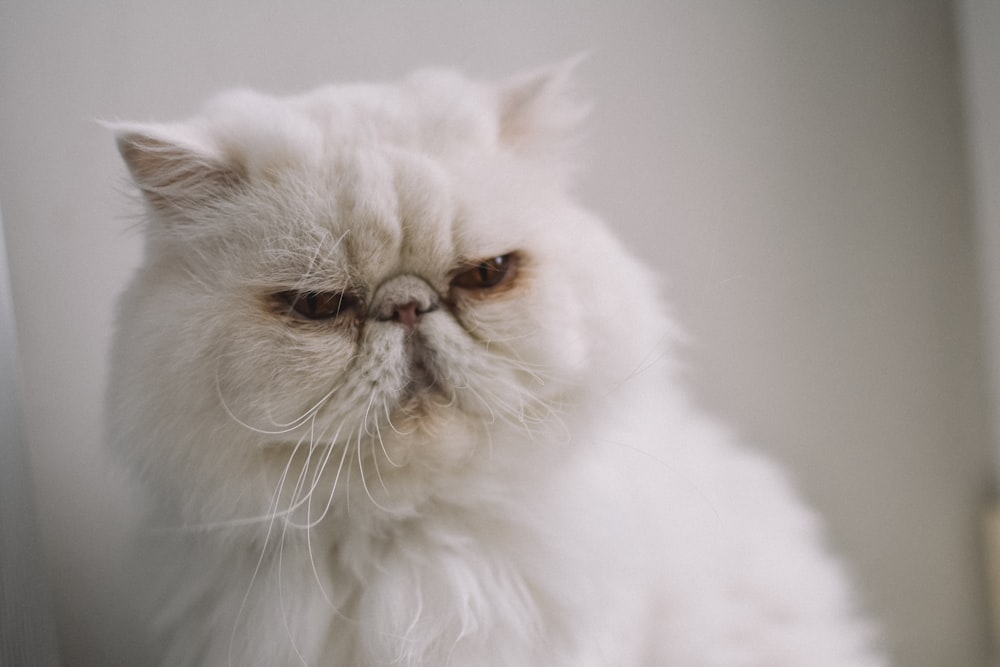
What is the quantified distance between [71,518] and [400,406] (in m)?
0.72

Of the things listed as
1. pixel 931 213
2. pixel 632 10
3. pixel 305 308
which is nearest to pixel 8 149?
pixel 305 308

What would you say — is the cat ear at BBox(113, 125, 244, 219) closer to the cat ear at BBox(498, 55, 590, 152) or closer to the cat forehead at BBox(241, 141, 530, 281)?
the cat forehead at BBox(241, 141, 530, 281)

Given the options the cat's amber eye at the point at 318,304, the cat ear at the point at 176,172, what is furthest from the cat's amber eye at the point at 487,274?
the cat ear at the point at 176,172

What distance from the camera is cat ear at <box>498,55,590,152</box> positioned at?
2.79ft

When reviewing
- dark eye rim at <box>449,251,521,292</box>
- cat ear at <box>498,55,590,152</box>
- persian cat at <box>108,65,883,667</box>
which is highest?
cat ear at <box>498,55,590,152</box>

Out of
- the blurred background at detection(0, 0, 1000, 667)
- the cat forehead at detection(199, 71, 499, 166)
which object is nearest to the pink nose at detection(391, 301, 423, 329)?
the cat forehead at detection(199, 71, 499, 166)

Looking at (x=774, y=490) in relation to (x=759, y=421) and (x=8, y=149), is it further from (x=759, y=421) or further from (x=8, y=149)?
(x=8, y=149)

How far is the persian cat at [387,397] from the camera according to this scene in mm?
696

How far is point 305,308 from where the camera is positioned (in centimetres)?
71

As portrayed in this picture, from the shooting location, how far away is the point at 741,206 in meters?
1.28

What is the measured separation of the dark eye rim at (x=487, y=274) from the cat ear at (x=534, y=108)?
181mm

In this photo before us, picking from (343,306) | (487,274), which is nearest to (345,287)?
(343,306)

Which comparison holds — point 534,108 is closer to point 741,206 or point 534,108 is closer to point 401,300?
point 401,300

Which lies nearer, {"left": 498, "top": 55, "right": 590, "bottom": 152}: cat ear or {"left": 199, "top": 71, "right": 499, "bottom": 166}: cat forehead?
{"left": 199, "top": 71, "right": 499, "bottom": 166}: cat forehead
